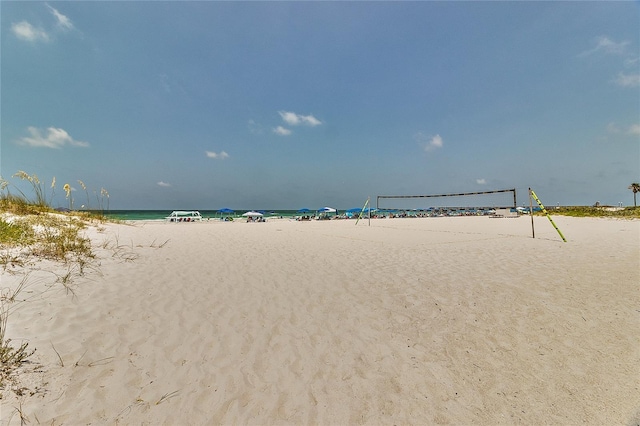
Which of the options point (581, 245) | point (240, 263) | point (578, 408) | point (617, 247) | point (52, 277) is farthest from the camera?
point (581, 245)

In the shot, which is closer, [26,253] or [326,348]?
[326,348]

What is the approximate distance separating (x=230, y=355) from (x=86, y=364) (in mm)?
1542

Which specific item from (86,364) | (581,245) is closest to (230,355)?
(86,364)

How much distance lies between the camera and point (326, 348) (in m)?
3.43

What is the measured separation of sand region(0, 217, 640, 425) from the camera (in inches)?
95.3

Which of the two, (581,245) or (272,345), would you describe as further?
(581,245)

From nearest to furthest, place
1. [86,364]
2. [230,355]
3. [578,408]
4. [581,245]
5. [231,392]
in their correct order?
[578,408], [231,392], [86,364], [230,355], [581,245]

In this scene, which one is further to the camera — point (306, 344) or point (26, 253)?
point (26, 253)

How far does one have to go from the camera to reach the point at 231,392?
265 centimetres

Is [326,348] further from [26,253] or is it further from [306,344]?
[26,253]

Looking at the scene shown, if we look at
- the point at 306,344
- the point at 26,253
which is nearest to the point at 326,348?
the point at 306,344

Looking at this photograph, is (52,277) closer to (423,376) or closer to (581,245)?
(423,376)

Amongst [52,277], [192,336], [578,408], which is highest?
[52,277]

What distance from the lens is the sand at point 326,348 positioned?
95.3 inches
